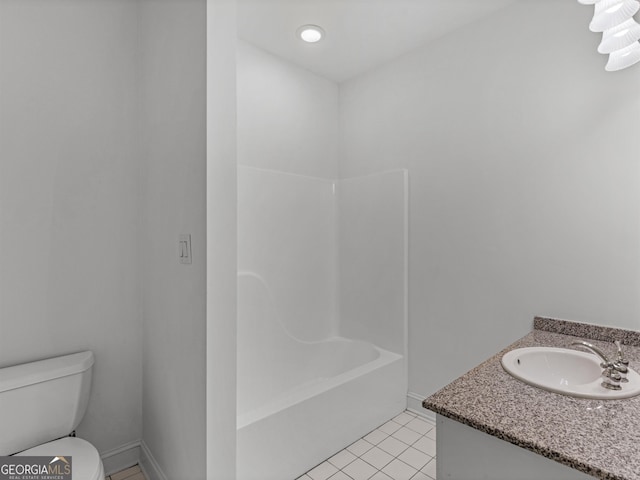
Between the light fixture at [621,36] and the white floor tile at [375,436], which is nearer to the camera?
the light fixture at [621,36]

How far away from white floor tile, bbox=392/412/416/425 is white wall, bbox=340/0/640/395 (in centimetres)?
17

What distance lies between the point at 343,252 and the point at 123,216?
1609mm

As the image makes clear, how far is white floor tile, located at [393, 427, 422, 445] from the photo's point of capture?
206 centimetres

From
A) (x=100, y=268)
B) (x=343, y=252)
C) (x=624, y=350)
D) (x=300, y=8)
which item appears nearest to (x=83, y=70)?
(x=100, y=268)

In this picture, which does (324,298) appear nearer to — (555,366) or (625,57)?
(555,366)

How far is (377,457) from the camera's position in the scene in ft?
6.28

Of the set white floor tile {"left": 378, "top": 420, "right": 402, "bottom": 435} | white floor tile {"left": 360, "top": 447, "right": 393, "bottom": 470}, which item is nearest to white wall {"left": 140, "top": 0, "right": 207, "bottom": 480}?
white floor tile {"left": 360, "top": 447, "right": 393, "bottom": 470}

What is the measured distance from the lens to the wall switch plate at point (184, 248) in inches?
54.0

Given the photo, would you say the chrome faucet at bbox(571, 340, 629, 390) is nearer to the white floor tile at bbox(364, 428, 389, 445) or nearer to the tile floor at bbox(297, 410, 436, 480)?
the tile floor at bbox(297, 410, 436, 480)

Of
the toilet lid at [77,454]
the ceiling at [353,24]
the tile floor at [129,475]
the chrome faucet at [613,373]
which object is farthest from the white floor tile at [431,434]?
the ceiling at [353,24]

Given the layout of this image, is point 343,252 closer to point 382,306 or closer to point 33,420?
point 382,306

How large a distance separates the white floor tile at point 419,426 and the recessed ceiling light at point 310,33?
2.56 meters

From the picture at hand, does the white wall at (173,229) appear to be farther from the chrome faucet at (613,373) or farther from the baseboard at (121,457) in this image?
the chrome faucet at (613,373)

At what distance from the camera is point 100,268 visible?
1.77m
